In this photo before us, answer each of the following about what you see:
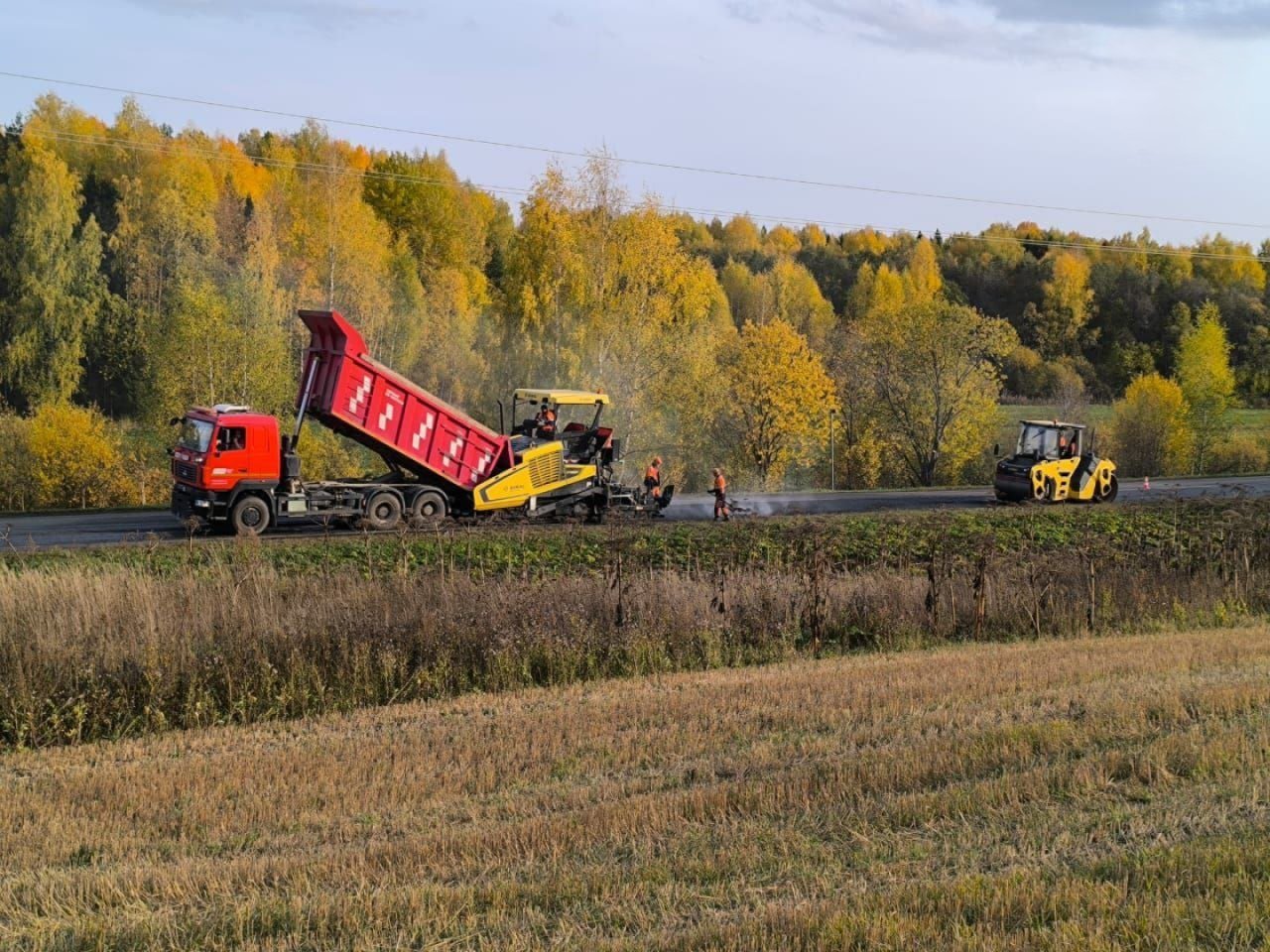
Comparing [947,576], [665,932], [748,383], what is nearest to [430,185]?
[748,383]

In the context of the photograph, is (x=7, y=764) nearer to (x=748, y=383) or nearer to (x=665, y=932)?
(x=665, y=932)

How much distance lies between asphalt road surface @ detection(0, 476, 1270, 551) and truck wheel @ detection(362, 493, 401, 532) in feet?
3.51

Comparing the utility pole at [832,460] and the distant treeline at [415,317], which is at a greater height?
the distant treeline at [415,317]

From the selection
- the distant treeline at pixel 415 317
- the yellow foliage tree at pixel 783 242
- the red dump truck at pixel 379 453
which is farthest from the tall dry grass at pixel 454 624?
the yellow foliage tree at pixel 783 242

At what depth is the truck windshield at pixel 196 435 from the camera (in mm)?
21844

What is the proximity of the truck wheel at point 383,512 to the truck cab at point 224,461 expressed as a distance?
176 centimetres

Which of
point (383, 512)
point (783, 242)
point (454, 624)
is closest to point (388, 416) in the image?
point (383, 512)

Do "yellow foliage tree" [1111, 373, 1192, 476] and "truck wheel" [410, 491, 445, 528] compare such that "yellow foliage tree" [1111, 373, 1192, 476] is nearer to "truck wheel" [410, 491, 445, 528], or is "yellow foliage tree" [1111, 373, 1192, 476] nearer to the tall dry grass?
"truck wheel" [410, 491, 445, 528]

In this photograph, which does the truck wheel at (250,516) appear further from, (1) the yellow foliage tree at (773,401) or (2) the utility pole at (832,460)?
(2) the utility pole at (832,460)

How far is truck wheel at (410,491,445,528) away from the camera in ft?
76.4

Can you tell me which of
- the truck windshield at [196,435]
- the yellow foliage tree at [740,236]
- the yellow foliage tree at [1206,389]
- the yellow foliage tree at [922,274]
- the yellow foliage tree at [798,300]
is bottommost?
the truck windshield at [196,435]

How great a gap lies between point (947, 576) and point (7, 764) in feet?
35.6

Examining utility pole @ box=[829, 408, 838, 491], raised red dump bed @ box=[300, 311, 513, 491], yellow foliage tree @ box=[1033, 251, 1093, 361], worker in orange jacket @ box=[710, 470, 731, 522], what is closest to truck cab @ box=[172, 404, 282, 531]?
raised red dump bed @ box=[300, 311, 513, 491]

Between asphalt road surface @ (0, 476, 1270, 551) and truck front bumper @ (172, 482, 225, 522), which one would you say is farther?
asphalt road surface @ (0, 476, 1270, 551)
